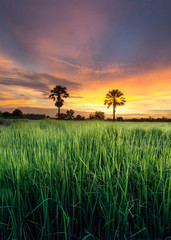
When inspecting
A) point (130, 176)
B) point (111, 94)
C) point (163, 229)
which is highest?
point (111, 94)

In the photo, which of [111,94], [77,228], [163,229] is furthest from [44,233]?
[111,94]

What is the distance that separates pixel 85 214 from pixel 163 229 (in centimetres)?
60

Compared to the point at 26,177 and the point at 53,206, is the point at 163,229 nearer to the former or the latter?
the point at 53,206

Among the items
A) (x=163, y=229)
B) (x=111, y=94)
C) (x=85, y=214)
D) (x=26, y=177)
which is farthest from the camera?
(x=111, y=94)

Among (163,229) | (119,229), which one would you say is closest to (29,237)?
(119,229)

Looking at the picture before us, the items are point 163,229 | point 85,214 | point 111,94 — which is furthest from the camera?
point 111,94

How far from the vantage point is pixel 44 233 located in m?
1.10

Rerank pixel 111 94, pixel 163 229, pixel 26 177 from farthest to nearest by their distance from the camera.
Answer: pixel 111 94 < pixel 26 177 < pixel 163 229

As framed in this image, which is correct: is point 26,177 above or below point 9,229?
above

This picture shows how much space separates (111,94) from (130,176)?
168 ft

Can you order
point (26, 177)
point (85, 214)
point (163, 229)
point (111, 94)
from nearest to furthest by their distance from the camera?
point (163, 229) < point (85, 214) < point (26, 177) < point (111, 94)

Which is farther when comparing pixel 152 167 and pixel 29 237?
pixel 152 167

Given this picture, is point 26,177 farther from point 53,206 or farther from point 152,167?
point 152,167

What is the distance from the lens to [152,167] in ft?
5.20
